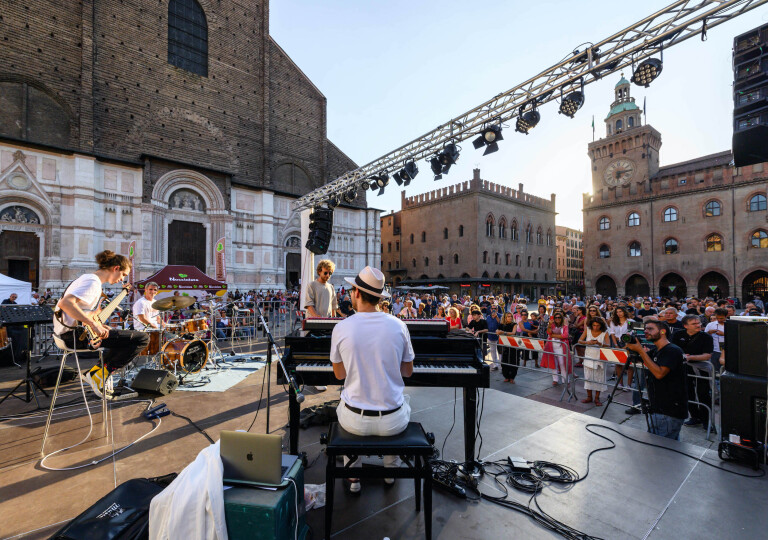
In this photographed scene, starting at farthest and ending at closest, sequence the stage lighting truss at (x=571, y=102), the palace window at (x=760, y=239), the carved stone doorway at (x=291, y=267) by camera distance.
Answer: the palace window at (x=760, y=239), the carved stone doorway at (x=291, y=267), the stage lighting truss at (x=571, y=102)

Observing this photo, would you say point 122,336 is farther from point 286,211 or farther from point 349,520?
point 286,211

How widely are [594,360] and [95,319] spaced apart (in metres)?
7.84

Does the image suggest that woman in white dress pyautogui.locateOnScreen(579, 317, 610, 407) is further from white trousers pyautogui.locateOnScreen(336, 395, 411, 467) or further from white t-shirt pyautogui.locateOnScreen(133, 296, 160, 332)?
white t-shirt pyautogui.locateOnScreen(133, 296, 160, 332)

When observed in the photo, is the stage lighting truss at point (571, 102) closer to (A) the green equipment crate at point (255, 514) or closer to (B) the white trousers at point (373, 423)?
(B) the white trousers at point (373, 423)

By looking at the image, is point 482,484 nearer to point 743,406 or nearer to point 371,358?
point 371,358

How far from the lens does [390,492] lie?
3361 mm

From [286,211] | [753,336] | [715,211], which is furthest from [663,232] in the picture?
[753,336]

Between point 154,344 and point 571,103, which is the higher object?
point 571,103

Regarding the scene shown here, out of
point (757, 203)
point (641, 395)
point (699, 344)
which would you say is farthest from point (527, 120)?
point (757, 203)

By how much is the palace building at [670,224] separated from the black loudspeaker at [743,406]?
4015 cm

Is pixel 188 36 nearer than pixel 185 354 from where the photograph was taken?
No

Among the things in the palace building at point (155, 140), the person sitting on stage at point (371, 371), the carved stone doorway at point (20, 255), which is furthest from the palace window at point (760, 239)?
the carved stone doorway at point (20, 255)

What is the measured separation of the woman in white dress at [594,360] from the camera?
678 cm

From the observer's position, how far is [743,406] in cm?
395
